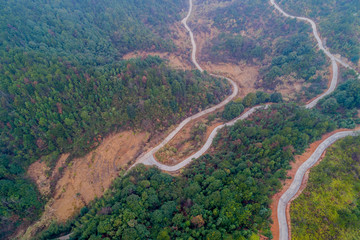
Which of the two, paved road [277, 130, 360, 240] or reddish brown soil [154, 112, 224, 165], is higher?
reddish brown soil [154, 112, 224, 165]

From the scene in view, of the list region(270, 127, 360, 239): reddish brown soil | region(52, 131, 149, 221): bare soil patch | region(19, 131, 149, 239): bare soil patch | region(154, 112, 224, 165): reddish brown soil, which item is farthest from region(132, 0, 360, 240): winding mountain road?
region(19, 131, 149, 239): bare soil patch

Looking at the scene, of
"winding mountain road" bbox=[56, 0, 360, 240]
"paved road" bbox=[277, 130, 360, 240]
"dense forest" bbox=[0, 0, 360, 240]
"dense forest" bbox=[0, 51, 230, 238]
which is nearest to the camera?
"paved road" bbox=[277, 130, 360, 240]

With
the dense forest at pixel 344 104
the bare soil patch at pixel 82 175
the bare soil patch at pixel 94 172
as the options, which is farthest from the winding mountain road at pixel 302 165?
the dense forest at pixel 344 104

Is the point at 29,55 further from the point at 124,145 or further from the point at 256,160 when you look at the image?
the point at 256,160

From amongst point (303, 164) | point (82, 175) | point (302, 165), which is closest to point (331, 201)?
point (302, 165)

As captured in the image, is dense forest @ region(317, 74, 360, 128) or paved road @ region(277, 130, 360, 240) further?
dense forest @ region(317, 74, 360, 128)

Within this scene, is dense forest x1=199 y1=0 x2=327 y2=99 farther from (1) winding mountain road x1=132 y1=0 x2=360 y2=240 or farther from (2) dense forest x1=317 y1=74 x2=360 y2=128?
(2) dense forest x1=317 y1=74 x2=360 y2=128

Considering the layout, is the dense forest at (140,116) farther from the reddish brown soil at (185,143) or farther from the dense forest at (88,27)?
the reddish brown soil at (185,143)
